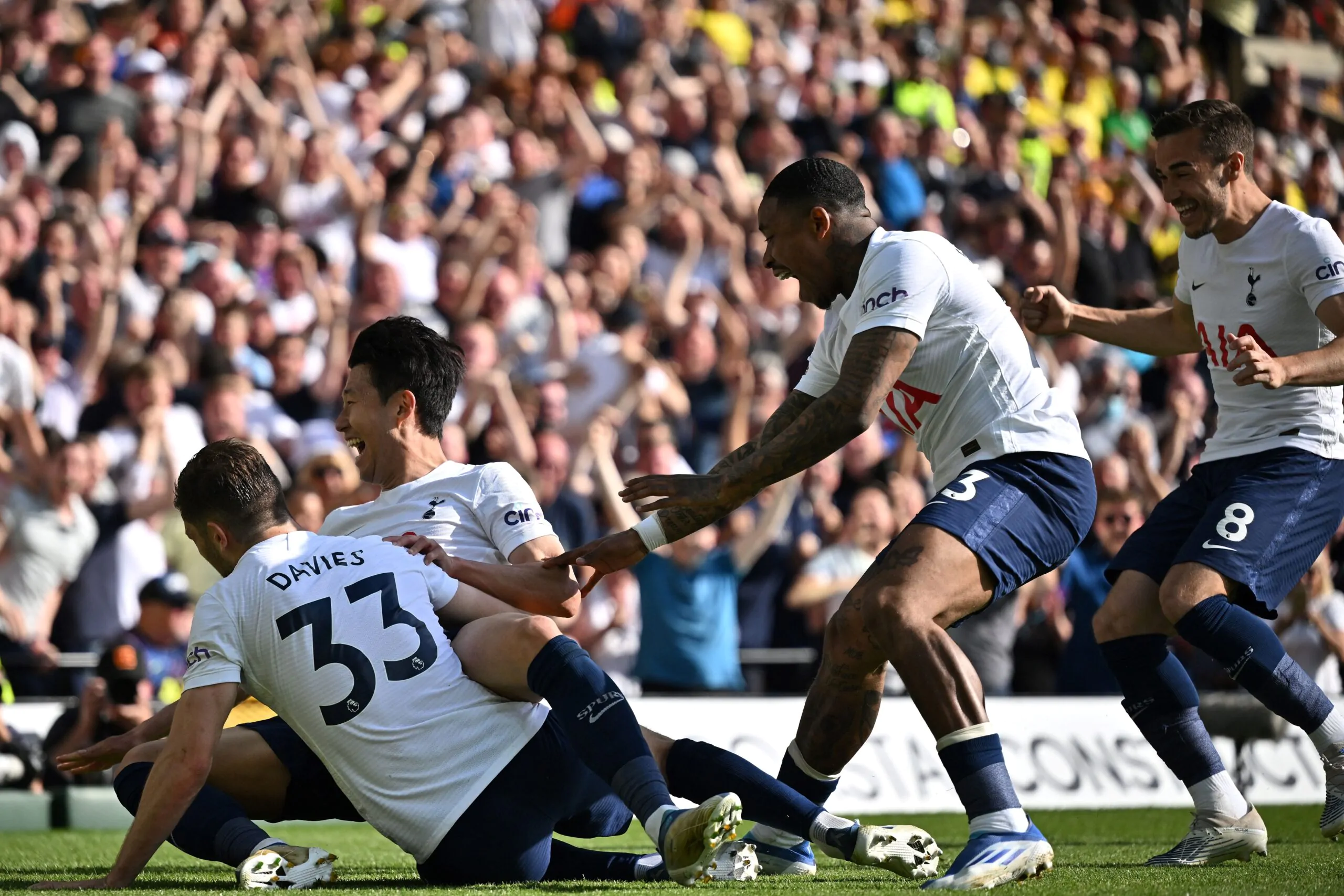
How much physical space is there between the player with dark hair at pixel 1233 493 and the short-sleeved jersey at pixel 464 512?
211 centimetres

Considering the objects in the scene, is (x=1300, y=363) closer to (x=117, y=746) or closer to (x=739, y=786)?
(x=739, y=786)

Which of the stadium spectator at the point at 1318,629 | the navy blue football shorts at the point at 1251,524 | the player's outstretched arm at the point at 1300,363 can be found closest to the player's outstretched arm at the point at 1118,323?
the player's outstretched arm at the point at 1300,363

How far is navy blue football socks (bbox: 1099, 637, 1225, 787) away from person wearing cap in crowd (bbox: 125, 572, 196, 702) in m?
5.07

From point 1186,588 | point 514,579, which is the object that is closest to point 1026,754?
point 1186,588

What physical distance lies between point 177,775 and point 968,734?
83.0 inches

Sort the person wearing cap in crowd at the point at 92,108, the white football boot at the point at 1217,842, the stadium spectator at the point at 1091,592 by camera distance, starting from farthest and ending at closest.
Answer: the person wearing cap in crowd at the point at 92,108 < the stadium spectator at the point at 1091,592 < the white football boot at the point at 1217,842

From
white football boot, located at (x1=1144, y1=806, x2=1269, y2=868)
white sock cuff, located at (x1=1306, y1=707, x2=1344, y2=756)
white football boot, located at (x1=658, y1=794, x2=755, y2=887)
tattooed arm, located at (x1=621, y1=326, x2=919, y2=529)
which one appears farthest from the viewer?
white sock cuff, located at (x1=1306, y1=707, x2=1344, y2=756)

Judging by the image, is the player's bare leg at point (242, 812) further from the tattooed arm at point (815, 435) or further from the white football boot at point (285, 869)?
the tattooed arm at point (815, 435)

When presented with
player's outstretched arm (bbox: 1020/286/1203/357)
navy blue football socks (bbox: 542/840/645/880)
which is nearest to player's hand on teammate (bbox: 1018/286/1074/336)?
player's outstretched arm (bbox: 1020/286/1203/357)

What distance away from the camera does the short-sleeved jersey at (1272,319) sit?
5.79 m

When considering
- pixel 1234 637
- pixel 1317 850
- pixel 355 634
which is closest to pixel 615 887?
pixel 355 634

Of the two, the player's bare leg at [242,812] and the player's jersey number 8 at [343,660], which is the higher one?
the player's jersey number 8 at [343,660]

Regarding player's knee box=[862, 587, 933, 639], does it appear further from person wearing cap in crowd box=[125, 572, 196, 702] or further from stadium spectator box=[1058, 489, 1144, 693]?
stadium spectator box=[1058, 489, 1144, 693]

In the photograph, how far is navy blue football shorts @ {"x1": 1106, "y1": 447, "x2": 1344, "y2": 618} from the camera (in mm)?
5645
